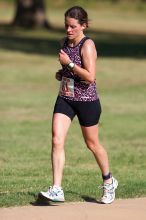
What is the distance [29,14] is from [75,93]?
1489 inches

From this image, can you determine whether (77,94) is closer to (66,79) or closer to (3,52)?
(66,79)

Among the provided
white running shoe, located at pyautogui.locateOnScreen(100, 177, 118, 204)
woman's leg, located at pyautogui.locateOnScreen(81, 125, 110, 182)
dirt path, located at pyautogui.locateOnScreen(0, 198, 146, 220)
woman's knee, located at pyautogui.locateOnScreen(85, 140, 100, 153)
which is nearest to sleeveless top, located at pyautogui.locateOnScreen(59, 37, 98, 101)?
woman's leg, located at pyautogui.locateOnScreen(81, 125, 110, 182)

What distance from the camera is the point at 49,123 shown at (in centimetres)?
1727

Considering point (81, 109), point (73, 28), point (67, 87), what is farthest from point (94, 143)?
point (73, 28)

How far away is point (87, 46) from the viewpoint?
8.06 metres

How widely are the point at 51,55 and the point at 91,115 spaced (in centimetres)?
2618

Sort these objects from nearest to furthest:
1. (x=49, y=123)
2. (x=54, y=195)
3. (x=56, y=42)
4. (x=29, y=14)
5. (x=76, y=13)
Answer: (x=54, y=195)
(x=76, y=13)
(x=49, y=123)
(x=56, y=42)
(x=29, y=14)

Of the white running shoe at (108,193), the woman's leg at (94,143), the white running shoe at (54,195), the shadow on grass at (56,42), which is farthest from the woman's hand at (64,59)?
the shadow on grass at (56,42)

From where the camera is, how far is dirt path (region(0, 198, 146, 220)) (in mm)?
7488

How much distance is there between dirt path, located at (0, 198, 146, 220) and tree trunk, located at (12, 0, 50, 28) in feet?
124

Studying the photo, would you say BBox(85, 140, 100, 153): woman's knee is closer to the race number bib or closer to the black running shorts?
the black running shorts

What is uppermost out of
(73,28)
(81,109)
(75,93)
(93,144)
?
(73,28)

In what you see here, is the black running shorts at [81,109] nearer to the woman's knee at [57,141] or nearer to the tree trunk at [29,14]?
the woman's knee at [57,141]

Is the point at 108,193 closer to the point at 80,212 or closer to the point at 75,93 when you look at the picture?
the point at 80,212
